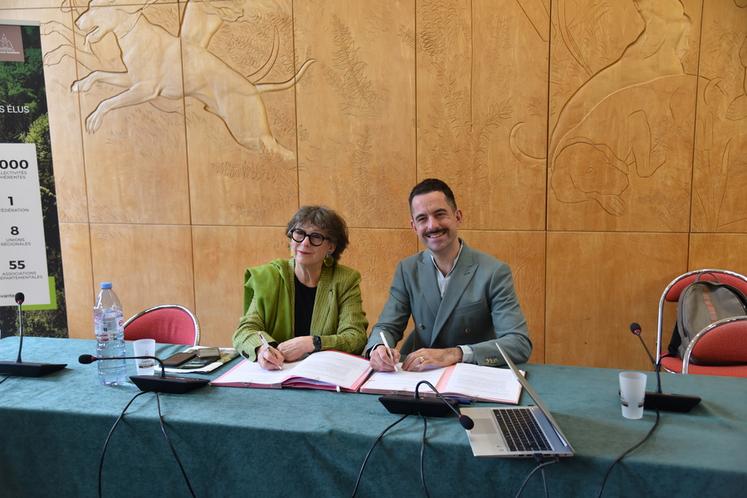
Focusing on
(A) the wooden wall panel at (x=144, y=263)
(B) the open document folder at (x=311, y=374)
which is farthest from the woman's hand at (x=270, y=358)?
(A) the wooden wall panel at (x=144, y=263)

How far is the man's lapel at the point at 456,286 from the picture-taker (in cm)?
215

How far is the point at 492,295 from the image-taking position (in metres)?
2.13

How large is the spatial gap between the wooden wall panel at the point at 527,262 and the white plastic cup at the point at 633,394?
2186 mm

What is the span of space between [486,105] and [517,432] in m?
2.62

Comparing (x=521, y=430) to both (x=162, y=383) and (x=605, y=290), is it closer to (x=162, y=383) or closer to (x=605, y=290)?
(x=162, y=383)

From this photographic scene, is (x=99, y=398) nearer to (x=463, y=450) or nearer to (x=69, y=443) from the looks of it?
(x=69, y=443)

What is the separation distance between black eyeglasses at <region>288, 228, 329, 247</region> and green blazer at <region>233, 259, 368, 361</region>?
0.53 ft

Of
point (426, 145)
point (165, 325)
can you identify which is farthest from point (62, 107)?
point (426, 145)

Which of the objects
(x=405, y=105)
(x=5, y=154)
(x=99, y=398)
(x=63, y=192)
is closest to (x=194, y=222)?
(x=63, y=192)

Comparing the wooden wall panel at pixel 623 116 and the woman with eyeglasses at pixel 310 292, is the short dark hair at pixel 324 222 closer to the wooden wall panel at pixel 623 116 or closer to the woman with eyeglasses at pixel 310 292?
the woman with eyeglasses at pixel 310 292

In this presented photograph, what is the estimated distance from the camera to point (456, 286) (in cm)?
216

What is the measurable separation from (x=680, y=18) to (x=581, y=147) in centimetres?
93

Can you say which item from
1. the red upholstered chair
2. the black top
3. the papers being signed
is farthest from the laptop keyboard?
the red upholstered chair

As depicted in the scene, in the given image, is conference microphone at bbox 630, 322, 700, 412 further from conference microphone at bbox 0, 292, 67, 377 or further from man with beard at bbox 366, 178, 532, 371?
conference microphone at bbox 0, 292, 67, 377
